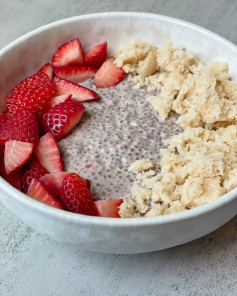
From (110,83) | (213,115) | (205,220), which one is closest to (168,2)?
(110,83)

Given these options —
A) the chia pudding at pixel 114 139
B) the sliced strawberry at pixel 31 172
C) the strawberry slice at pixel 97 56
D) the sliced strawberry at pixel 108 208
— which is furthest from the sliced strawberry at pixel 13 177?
the strawberry slice at pixel 97 56

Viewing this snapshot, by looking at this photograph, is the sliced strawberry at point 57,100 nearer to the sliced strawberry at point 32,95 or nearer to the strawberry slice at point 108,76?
the sliced strawberry at point 32,95

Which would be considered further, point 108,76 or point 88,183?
point 108,76

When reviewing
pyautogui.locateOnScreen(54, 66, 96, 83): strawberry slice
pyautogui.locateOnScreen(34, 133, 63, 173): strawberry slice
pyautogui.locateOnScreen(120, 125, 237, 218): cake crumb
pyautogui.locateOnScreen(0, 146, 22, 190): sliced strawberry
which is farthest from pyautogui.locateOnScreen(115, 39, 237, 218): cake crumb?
pyautogui.locateOnScreen(0, 146, 22, 190): sliced strawberry

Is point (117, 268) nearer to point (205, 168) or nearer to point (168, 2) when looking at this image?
point (205, 168)

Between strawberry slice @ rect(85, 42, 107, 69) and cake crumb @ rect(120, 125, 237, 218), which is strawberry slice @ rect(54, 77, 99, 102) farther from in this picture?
cake crumb @ rect(120, 125, 237, 218)

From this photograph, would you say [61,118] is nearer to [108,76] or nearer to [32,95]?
[32,95]

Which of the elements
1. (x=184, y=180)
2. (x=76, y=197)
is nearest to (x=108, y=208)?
(x=76, y=197)
